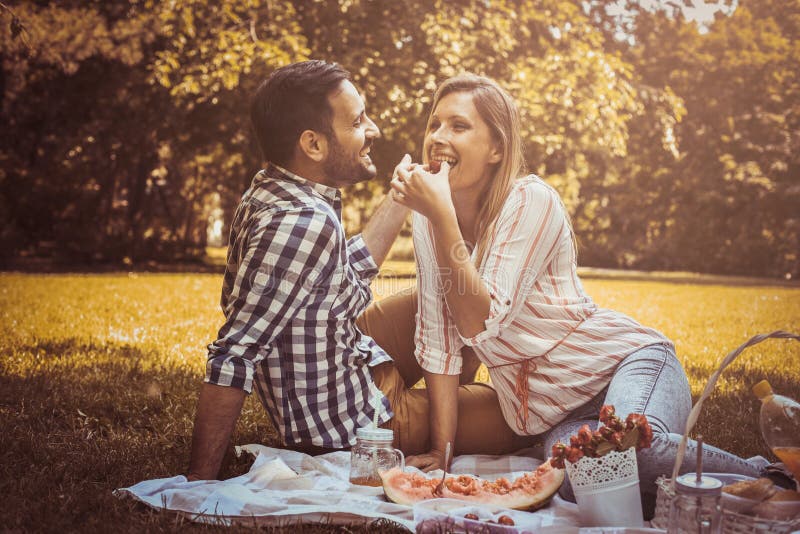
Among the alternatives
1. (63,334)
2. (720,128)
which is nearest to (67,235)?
(63,334)

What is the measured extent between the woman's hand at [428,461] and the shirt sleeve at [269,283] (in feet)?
3.23

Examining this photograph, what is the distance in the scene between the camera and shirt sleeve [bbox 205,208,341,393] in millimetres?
2945

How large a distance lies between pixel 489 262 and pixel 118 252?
19.9 meters

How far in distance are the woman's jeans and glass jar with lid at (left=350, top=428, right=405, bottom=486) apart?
0.77 meters

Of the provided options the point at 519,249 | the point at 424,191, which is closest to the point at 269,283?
the point at 424,191

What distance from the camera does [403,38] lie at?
12789 mm

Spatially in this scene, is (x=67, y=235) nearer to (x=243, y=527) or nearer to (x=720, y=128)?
(x=243, y=527)

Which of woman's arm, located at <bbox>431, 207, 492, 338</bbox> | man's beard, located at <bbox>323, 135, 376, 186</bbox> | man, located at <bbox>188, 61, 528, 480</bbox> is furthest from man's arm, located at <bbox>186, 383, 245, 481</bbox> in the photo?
man's beard, located at <bbox>323, 135, 376, 186</bbox>

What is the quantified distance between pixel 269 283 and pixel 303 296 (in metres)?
0.16

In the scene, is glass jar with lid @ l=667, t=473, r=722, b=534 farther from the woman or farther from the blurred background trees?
the blurred background trees

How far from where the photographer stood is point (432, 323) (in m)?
3.69

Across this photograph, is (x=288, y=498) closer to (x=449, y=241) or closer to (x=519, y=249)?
(x=449, y=241)

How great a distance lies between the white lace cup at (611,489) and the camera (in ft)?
8.76

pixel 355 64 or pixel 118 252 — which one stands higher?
pixel 355 64
